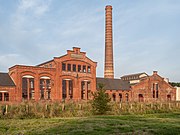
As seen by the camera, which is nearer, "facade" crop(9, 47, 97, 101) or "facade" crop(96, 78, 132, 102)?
"facade" crop(9, 47, 97, 101)

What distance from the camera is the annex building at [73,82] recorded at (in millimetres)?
41219

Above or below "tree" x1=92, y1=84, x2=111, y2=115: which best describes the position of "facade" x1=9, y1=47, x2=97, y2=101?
above

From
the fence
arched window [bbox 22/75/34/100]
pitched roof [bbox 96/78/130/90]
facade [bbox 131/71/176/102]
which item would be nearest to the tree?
the fence

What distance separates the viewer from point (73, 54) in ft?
155

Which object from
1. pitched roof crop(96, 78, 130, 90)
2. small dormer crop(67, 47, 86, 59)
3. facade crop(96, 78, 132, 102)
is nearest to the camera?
small dormer crop(67, 47, 86, 59)

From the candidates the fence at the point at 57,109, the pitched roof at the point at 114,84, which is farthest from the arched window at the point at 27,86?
the pitched roof at the point at 114,84

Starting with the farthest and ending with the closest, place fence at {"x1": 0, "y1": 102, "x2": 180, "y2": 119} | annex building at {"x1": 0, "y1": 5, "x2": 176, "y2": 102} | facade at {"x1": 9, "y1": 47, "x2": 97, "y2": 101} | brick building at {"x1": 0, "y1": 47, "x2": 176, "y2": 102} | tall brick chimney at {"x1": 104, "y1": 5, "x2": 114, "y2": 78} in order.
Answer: tall brick chimney at {"x1": 104, "y1": 5, "x2": 114, "y2": 78}
facade at {"x1": 9, "y1": 47, "x2": 97, "y2": 101}
annex building at {"x1": 0, "y1": 5, "x2": 176, "y2": 102}
brick building at {"x1": 0, "y1": 47, "x2": 176, "y2": 102}
fence at {"x1": 0, "y1": 102, "x2": 180, "y2": 119}

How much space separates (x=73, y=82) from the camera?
46844mm

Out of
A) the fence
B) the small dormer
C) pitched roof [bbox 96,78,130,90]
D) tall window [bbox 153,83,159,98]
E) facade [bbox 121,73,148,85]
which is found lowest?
the fence

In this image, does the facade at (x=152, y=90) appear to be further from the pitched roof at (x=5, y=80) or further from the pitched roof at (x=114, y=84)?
the pitched roof at (x=5, y=80)

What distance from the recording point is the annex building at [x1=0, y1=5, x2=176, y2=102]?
41219mm

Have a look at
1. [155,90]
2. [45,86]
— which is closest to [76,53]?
[45,86]

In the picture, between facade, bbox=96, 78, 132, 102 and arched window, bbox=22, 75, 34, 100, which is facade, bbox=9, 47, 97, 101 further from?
facade, bbox=96, 78, 132, 102

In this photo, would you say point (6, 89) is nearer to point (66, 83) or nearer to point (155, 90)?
point (66, 83)
